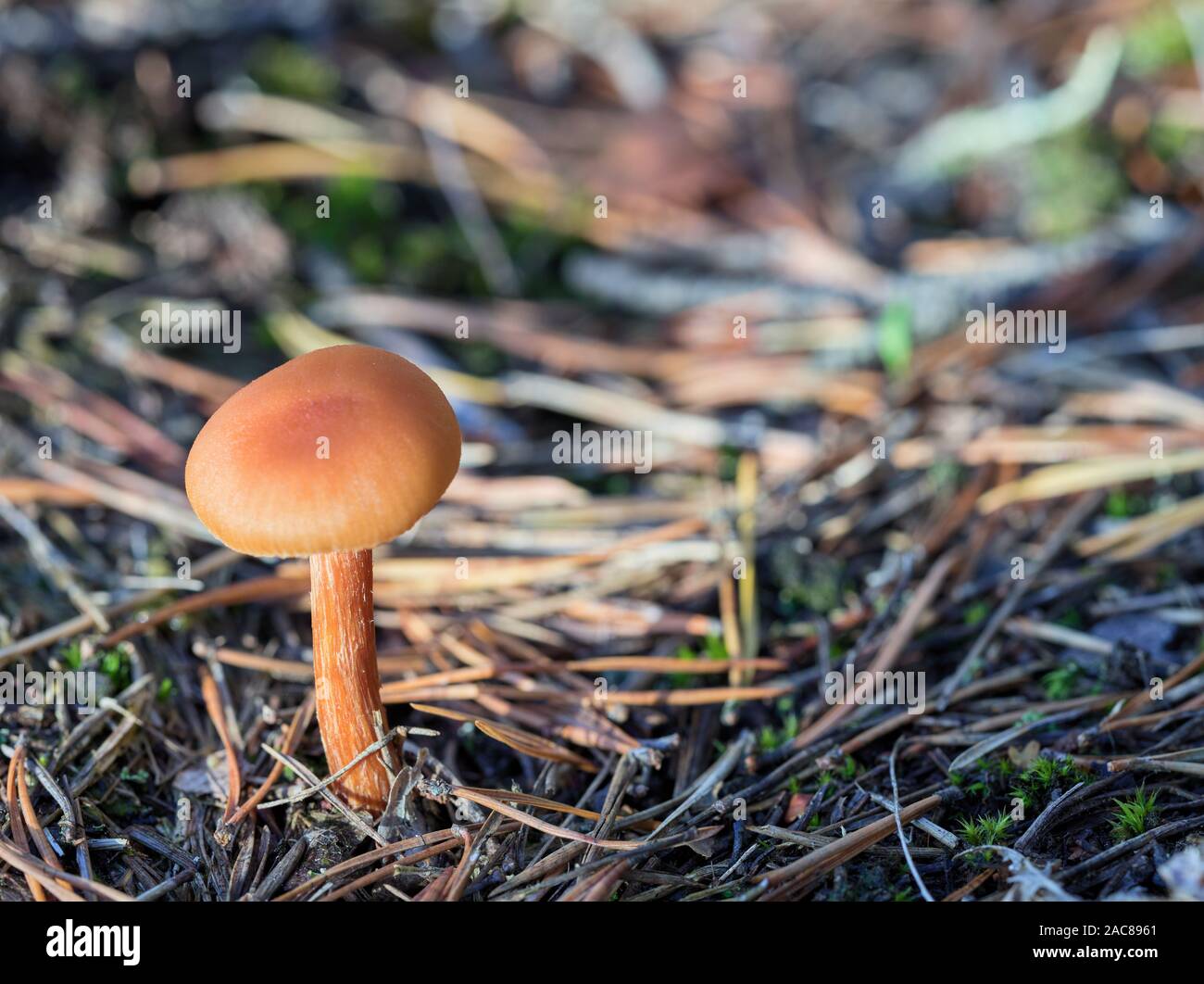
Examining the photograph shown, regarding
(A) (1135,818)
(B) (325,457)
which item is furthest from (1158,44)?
(B) (325,457)

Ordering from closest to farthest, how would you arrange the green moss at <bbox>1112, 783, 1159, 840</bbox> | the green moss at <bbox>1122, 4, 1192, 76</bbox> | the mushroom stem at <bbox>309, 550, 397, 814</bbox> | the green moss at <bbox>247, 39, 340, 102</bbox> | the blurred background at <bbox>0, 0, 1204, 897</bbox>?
the green moss at <bbox>1112, 783, 1159, 840</bbox> → the mushroom stem at <bbox>309, 550, 397, 814</bbox> → the blurred background at <bbox>0, 0, 1204, 897</bbox> → the green moss at <bbox>1122, 4, 1192, 76</bbox> → the green moss at <bbox>247, 39, 340, 102</bbox>

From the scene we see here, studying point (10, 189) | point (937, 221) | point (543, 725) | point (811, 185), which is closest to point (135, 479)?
point (543, 725)

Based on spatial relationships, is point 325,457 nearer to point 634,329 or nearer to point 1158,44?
point 634,329

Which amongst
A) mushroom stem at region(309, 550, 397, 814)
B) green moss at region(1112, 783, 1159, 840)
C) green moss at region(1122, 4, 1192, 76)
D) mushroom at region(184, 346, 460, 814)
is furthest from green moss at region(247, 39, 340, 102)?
green moss at region(1112, 783, 1159, 840)

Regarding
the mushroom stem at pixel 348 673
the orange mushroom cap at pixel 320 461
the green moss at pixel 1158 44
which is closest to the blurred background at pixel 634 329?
the green moss at pixel 1158 44

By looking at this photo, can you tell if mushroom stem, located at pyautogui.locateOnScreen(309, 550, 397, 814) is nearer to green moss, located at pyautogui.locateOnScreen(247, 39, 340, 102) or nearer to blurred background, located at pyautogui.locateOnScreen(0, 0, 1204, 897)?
blurred background, located at pyautogui.locateOnScreen(0, 0, 1204, 897)
